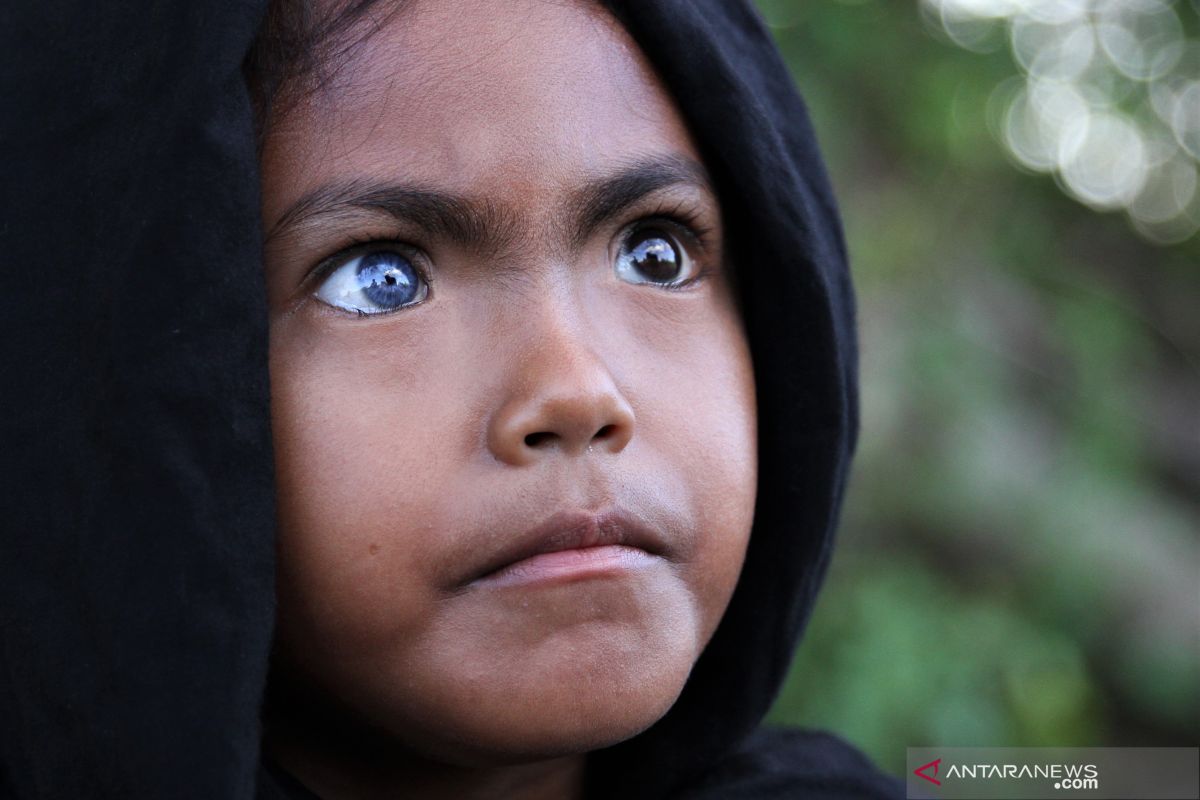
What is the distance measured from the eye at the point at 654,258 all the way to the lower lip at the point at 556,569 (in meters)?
0.33

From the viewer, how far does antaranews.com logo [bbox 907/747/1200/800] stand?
252cm

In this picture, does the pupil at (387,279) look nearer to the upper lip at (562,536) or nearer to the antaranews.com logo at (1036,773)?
the upper lip at (562,536)

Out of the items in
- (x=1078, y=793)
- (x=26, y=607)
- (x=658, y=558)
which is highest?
(x=1078, y=793)

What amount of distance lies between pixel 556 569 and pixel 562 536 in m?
0.03

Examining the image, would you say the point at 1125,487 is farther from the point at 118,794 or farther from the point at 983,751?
the point at 118,794

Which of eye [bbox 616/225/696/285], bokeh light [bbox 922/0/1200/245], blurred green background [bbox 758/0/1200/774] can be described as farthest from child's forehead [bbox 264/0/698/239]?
bokeh light [bbox 922/0/1200/245]

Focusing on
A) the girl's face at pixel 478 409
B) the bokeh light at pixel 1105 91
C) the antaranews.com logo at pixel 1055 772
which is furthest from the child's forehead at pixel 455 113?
the bokeh light at pixel 1105 91

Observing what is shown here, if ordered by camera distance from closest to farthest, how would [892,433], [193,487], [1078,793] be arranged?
[193,487] → [1078,793] → [892,433]

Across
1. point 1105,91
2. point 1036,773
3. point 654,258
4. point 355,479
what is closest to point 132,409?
point 355,479

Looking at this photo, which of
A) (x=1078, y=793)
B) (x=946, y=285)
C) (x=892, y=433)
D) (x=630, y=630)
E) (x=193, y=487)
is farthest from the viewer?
(x=946, y=285)

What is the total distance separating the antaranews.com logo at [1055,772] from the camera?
252cm

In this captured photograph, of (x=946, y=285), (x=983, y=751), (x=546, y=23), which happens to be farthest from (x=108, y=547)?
(x=946, y=285)

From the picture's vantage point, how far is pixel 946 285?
3381mm

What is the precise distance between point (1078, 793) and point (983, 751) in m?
0.21
